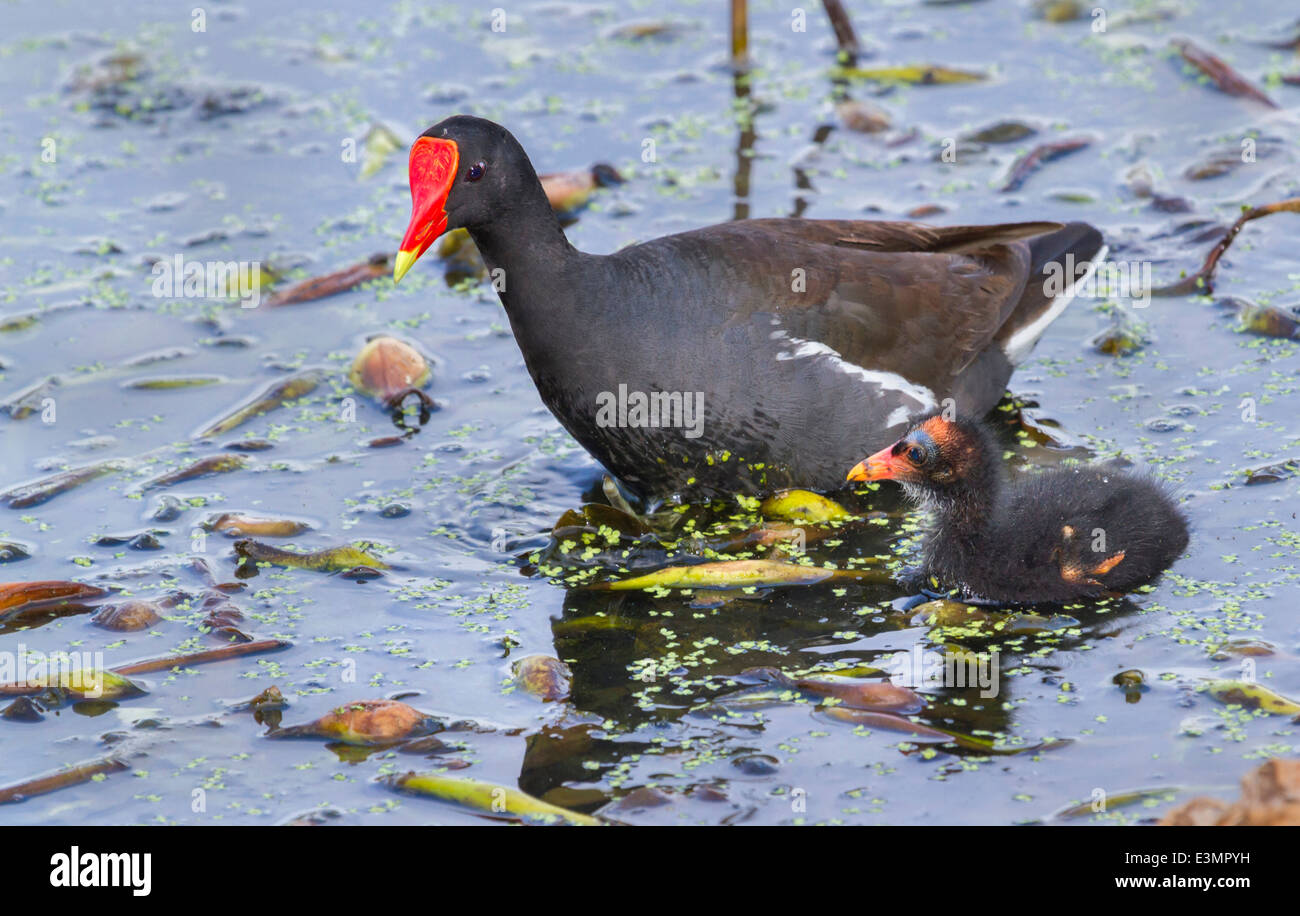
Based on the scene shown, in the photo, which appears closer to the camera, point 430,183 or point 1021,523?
point 1021,523

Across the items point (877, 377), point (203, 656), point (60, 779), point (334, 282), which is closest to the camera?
point (60, 779)

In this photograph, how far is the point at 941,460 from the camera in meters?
4.86

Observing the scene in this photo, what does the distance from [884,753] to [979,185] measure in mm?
3938

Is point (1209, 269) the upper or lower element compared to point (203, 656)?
upper

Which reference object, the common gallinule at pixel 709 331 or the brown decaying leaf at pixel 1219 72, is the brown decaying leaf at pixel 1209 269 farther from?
the brown decaying leaf at pixel 1219 72

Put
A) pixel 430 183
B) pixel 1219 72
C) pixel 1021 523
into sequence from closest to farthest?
pixel 1021 523
pixel 430 183
pixel 1219 72

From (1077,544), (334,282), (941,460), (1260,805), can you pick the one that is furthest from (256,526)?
(1260,805)

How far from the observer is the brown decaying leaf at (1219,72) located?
7.86 m

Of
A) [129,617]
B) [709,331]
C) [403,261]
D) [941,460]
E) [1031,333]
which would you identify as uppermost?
[403,261]

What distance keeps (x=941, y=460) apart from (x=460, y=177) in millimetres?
1697

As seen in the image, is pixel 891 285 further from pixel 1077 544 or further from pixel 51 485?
pixel 51 485

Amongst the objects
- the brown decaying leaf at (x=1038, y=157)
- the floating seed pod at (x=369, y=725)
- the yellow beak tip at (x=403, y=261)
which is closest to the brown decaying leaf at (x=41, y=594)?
the floating seed pod at (x=369, y=725)

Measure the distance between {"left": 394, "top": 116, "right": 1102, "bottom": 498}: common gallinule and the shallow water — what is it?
1.27 ft

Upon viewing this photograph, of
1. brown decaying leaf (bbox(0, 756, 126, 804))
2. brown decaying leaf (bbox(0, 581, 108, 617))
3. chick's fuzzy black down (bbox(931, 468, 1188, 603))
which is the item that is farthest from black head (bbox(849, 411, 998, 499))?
brown decaying leaf (bbox(0, 581, 108, 617))
